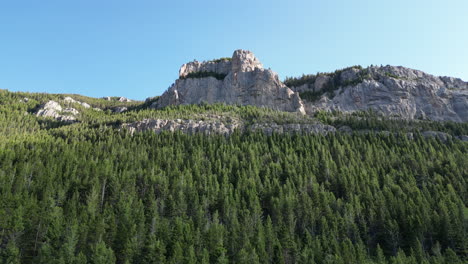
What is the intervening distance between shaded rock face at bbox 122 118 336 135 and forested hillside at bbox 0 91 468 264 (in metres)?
10.2

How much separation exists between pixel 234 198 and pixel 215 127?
259ft

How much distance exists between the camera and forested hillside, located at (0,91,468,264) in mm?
60750

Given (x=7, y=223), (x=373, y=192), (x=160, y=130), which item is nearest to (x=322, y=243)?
(x=373, y=192)

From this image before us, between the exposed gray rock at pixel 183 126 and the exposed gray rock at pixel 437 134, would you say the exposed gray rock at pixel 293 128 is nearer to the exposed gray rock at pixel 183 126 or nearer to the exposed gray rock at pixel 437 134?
the exposed gray rock at pixel 183 126

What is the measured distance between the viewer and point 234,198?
9300 cm

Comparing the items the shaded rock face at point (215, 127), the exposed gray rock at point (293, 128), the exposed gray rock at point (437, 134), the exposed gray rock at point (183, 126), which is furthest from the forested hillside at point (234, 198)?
the exposed gray rock at point (183, 126)

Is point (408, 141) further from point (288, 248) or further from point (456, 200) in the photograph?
point (288, 248)

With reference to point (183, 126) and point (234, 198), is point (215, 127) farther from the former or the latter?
point (234, 198)

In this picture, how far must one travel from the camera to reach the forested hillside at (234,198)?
6075 cm

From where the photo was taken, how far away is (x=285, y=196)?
9112 cm

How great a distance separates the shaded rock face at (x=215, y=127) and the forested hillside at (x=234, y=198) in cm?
1020

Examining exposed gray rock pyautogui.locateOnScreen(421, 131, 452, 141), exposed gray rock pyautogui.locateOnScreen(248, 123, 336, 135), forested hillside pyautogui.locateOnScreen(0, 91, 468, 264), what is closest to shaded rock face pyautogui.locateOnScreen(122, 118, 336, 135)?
exposed gray rock pyautogui.locateOnScreen(248, 123, 336, 135)

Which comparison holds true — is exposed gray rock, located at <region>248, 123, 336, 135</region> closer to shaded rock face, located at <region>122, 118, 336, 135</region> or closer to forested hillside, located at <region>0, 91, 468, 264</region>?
shaded rock face, located at <region>122, 118, 336, 135</region>

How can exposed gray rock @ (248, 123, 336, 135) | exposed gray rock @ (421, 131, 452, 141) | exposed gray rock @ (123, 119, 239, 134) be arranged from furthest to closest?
exposed gray rock @ (123, 119, 239, 134), exposed gray rock @ (248, 123, 336, 135), exposed gray rock @ (421, 131, 452, 141)
